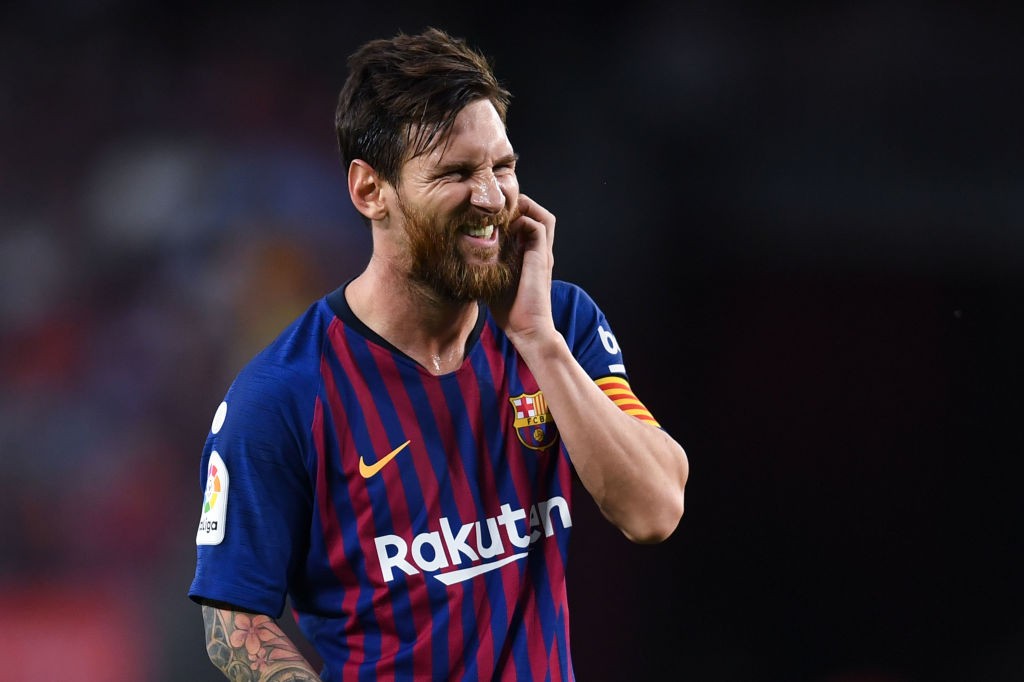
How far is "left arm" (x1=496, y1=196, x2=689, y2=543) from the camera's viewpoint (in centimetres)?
162

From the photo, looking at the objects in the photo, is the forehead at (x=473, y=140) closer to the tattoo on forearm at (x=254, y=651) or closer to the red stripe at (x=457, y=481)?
the red stripe at (x=457, y=481)

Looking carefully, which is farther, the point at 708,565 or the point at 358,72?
the point at 708,565

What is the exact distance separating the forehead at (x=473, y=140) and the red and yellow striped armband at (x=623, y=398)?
422mm

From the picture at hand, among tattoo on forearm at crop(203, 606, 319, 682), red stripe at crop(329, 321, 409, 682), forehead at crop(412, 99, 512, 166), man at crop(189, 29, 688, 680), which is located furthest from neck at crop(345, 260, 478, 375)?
tattoo on forearm at crop(203, 606, 319, 682)

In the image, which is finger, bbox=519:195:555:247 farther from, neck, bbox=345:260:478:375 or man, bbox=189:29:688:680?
neck, bbox=345:260:478:375

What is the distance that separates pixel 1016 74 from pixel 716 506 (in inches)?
65.6

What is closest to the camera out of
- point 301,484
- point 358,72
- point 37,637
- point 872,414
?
point 301,484

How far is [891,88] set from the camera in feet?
11.3

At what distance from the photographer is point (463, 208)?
1.66 meters

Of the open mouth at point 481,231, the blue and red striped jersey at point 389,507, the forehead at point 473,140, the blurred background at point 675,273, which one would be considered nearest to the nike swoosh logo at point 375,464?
the blue and red striped jersey at point 389,507

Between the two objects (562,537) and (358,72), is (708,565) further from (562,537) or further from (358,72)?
(358,72)

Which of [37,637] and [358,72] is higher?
[358,72]

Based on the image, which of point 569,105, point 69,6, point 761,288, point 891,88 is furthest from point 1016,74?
point 69,6

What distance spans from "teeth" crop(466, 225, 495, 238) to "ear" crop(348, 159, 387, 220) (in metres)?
0.16
